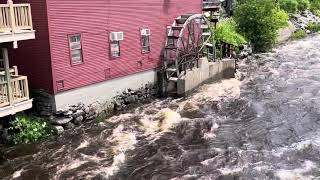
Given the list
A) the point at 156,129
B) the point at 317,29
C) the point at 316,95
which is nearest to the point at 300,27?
the point at 317,29

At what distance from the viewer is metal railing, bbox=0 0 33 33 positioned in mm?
14484

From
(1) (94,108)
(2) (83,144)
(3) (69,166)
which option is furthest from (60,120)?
(3) (69,166)

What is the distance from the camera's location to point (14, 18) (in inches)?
584

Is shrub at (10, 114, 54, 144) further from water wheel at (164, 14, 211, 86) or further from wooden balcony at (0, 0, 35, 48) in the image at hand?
water wheel at (164, 14, 211, 86)

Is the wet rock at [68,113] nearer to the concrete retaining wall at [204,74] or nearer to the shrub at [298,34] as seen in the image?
the concrete retaining wall at [204,74]

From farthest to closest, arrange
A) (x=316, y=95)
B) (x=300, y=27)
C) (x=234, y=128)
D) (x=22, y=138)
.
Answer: (x=300, y=27) → (x=316, y=95) → (x=234, y=128) → (x=22, y=138)

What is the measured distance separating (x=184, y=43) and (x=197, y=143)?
10443 mm

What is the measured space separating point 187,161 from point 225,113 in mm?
5548

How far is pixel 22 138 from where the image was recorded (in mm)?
16344

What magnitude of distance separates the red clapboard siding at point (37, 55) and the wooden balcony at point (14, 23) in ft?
4.69

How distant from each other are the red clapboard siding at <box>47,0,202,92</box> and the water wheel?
57 cm

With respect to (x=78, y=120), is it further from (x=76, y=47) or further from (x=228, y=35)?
(x=228, y=35)

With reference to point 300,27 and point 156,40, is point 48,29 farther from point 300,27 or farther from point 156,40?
point 300,27

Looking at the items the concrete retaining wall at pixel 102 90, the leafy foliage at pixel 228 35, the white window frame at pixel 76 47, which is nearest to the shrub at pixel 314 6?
the leafy foliage at pixel 228 35
